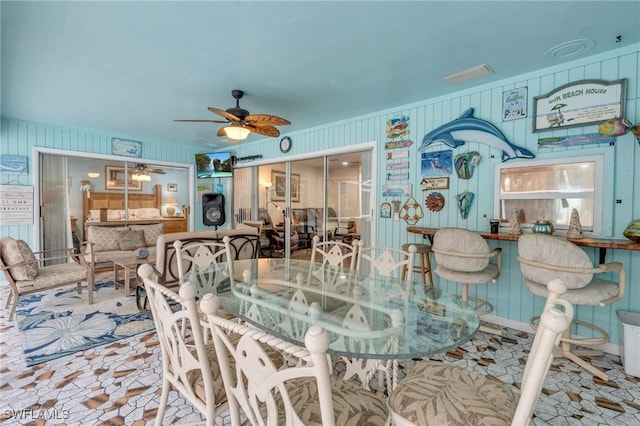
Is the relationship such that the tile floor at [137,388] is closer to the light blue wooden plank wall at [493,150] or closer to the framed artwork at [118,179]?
the light blue wooden plank wall at [493,150]

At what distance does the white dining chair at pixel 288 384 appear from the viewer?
0.71m

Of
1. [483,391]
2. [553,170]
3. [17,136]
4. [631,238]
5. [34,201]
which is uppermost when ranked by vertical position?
[17,136]

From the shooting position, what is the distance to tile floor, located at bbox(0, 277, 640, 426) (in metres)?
1.69

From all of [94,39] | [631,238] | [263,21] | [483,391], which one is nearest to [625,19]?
[631,238]

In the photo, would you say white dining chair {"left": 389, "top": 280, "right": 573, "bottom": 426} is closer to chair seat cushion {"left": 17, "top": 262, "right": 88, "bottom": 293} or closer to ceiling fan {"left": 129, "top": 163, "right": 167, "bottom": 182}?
chair seat cushion {"left": 17, "top": 262, "right": 88, "bottom": 293}

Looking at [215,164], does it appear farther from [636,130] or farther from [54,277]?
[636,130]

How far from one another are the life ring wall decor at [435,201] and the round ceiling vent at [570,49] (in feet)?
5.09

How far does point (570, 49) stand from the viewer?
237 cm

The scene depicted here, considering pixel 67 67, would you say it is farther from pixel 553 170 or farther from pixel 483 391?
pixel 553 170

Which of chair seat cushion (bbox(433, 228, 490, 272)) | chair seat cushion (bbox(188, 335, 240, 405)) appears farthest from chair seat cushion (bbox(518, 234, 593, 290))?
chair seat cushion (bbox(188, 335, 240, 405))

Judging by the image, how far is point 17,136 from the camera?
441 centimetres

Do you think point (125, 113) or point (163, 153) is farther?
point (163, 153)

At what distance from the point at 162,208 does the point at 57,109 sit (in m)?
2.61

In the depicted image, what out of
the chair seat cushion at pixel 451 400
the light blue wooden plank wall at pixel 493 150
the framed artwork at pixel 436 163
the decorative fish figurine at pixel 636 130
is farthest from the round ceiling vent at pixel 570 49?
the chair seat cushion at pixel 451 400
